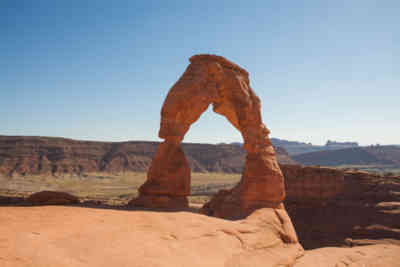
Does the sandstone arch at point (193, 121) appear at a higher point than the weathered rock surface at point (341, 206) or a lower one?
higher

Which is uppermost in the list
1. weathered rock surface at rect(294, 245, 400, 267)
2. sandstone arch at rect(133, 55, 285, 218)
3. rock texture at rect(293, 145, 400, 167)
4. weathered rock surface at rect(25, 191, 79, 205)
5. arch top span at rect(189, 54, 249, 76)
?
arch top span at rect(189, 54, 249, 76)

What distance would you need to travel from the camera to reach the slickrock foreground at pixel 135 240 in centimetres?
467

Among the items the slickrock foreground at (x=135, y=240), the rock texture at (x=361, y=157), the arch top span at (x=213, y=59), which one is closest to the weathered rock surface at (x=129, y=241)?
the slickrock foreground at (x=135, y=240)

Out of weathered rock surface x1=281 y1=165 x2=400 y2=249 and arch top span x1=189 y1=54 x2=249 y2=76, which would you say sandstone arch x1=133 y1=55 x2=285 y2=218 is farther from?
weathered rock surface x1=281 y1=165 x2=400 y2=249

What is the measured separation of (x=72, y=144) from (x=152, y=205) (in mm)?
80250

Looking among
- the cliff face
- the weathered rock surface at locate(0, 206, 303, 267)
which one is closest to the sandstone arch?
the weathered rock surface at locate(0, 206, 303, 267)

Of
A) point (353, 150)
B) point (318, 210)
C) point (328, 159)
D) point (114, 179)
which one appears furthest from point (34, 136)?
point (353, 150)

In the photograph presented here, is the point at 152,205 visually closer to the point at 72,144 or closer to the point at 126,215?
the point at 126,215

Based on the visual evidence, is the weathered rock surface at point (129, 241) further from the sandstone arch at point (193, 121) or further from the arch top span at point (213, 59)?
the arch top span at point (213, 59)

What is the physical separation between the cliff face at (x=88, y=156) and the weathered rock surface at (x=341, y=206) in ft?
211

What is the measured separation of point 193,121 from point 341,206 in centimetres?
1564

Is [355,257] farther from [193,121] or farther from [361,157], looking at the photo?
[361,157]

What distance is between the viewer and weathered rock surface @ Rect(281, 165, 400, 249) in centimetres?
1856

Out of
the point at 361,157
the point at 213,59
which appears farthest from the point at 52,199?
the point at 361,157
